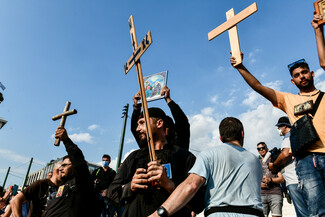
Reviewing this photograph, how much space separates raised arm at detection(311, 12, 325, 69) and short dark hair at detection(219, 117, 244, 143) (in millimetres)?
1145

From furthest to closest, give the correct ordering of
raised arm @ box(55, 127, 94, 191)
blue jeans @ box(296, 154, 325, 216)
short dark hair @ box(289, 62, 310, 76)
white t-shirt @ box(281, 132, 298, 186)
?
1. white t-shirt @ box(281, 132, 298, 186)
2. raised arm @ box(55, 127, 94, 191)
3. short dark hair @ box(289, 62, 310, 76)
4. blue jeans @ box(296, 154, 325, 216)

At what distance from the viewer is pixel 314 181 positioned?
2.12m

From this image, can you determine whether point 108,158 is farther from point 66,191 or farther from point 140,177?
point 140,177

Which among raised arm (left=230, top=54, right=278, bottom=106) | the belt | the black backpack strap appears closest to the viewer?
the belt

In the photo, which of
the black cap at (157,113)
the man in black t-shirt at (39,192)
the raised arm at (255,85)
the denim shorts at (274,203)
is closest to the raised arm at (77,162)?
the man in black t-shirt at (39,192)

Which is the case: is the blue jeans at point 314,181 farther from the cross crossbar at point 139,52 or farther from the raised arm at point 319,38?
the cross crossbar at point 139,52

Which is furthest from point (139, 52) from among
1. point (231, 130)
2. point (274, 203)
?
point (274, 203)

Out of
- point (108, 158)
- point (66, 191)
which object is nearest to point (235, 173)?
point (66, 191)

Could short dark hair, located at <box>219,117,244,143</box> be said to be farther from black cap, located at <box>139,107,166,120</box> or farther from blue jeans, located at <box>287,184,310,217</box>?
blue jeans, located at <box>287,184,310,217</box>

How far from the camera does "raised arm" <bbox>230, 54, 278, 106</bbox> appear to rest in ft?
9.08

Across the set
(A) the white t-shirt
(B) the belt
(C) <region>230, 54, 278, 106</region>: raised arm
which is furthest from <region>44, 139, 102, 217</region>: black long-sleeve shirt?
(A) the white t-shirt

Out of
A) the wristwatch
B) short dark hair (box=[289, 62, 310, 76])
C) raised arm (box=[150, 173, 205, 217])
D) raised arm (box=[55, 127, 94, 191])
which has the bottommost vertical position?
the wristwatch

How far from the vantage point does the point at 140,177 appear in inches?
83.8

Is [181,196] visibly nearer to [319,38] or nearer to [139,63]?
[139,63]
